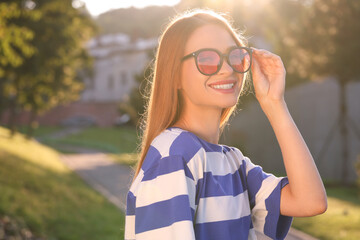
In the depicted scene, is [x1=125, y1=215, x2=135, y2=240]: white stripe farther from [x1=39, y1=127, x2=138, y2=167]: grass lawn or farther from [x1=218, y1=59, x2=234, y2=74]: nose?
[x1=39, y1=127, x2=138, y2=167]: grass lawn

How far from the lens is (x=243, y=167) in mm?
1926

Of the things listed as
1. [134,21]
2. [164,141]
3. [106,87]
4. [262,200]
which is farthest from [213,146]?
[134,21]

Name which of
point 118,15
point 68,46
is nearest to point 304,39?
point 68,46

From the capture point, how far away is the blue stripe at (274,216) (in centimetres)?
190

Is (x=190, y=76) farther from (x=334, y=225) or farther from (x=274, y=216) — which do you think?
(x=334, y=225)

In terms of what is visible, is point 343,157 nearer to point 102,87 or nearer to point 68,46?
point 68,46

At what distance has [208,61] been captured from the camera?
180 cm

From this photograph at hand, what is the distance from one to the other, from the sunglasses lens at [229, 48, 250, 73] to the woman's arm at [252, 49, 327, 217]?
0.06 m

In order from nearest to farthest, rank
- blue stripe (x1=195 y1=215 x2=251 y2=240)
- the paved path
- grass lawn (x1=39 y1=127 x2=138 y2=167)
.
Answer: blue stripe (x1=195 y1=215 x2=251 y2=240), the paved path, grass lawn (x1=39 y1=127 x2=138 y2=167)

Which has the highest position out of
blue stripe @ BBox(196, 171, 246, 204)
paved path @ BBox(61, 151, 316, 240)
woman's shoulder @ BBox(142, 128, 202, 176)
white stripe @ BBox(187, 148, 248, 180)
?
woman's shoulder @ BBox(142, 128, 202, 176)

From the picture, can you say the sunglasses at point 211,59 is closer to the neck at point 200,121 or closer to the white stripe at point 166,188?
the neck at point 200,121

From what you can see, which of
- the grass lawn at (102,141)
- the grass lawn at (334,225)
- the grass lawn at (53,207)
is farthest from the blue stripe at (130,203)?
the grass lawn at (102,141)

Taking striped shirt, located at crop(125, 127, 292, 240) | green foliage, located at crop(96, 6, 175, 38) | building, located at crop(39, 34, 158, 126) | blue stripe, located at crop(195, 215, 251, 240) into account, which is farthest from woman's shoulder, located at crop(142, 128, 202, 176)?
building, located at crop(39, 34, 158, 126)

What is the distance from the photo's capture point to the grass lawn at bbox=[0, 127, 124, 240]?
21.5ft
